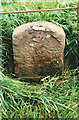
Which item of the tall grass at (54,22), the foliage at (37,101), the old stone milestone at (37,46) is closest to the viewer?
the foliage at (37,101)

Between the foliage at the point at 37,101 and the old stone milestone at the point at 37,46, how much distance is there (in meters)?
0.27

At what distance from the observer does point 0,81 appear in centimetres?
233

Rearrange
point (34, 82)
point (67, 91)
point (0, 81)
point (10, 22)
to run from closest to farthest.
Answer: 1. point (0, 81)
2. point (67, 91)
3. point (34, 82)
4. point (10, 22)

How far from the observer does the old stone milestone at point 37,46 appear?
2598mm

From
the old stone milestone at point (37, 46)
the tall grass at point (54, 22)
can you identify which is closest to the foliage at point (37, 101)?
the old stone milestone at point (37, 46)

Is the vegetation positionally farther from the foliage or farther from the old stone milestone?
the old stone milestone

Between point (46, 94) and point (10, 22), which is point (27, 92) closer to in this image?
point (46, 94)

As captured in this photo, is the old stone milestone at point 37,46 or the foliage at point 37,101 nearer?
the foliage at point 37,101

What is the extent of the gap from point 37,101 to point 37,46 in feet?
2.27

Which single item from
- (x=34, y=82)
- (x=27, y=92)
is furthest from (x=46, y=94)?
(x=34, y=82)

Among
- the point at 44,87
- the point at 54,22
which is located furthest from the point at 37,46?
the point at 54,22

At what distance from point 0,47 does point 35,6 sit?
120 centimetres

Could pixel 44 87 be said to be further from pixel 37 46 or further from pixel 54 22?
pixel 54 22

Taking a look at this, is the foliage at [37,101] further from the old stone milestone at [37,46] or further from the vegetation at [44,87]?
the old stone milestone at [37,46]
